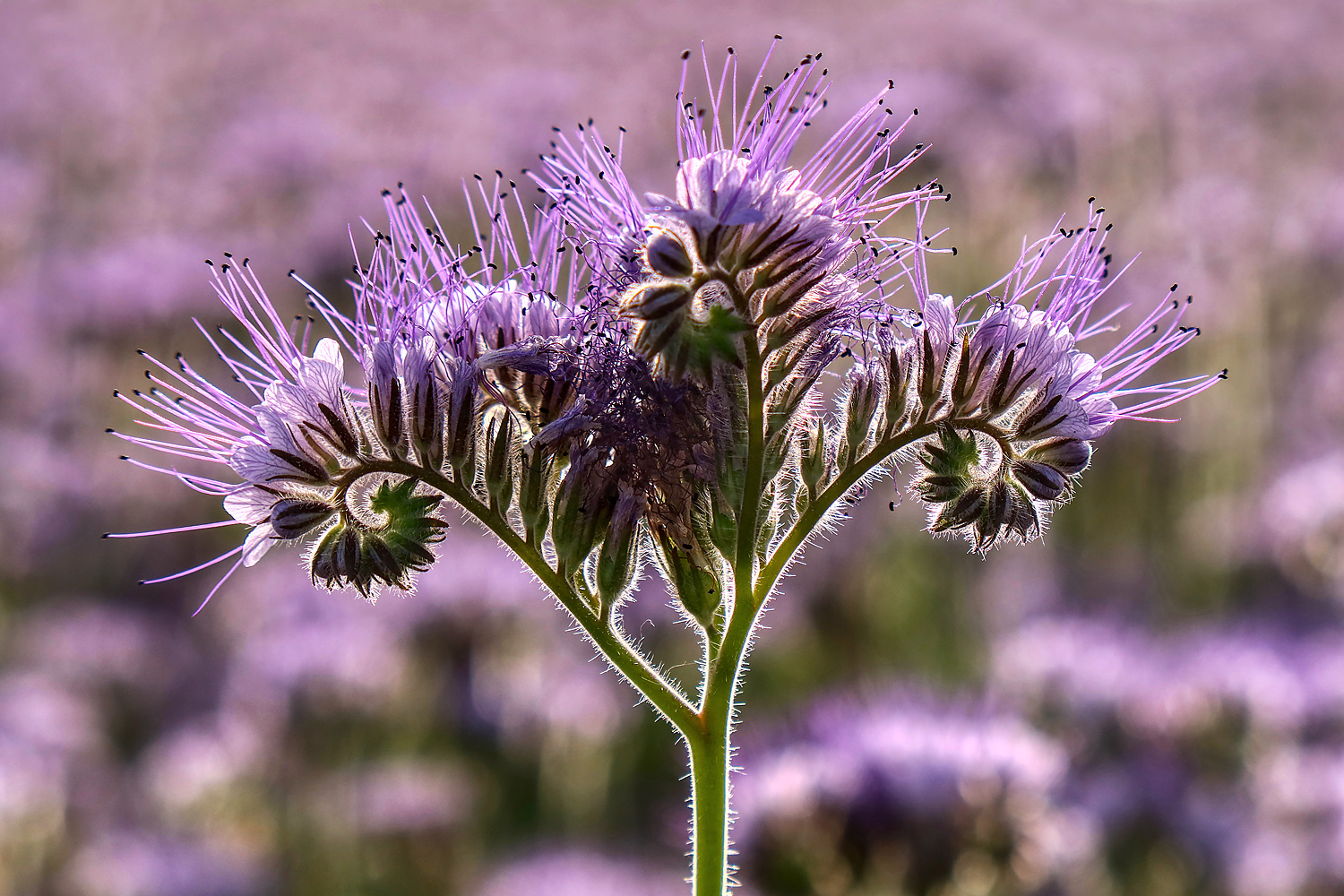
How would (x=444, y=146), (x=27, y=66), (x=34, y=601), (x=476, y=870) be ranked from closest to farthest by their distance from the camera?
(x=476, y=870) → (x=34, y=601) → (x=444, y=146) → (x=27, y=66)

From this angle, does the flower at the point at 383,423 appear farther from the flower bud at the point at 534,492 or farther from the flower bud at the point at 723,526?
the flower bud at the point at 723,526

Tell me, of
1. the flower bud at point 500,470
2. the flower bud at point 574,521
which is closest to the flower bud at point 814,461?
the flower bud at point 574,521

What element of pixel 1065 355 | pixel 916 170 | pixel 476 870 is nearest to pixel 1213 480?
pixel 916 170

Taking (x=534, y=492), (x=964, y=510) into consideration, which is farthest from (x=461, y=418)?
(x=964, y=510)

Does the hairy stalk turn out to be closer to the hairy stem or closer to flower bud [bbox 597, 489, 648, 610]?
the hairy stem

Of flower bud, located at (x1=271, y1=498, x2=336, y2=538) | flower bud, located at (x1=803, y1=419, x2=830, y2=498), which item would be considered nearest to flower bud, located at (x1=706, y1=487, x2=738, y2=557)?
flower bud, located at (x1=803, y1=419, x2=830, y2=498)

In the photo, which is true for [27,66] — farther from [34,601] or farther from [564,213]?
[564,213]

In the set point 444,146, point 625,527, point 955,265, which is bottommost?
point 625,527
